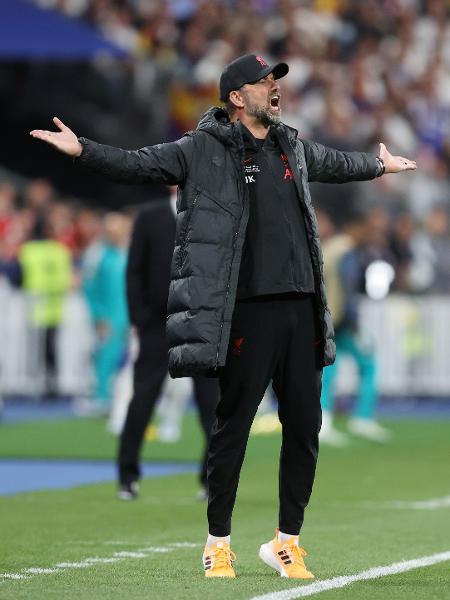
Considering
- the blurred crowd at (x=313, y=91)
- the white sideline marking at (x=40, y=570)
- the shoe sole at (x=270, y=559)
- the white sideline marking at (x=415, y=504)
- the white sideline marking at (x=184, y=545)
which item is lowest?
the white sideline marking at (x=415, y=504)

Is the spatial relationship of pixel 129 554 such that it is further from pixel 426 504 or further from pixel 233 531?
pixel 426 504

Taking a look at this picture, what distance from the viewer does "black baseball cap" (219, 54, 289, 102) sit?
25.2 feet

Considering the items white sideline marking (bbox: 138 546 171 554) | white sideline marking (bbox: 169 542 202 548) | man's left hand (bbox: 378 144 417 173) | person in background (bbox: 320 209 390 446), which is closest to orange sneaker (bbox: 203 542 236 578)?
white sideline marking (bbox: 138 546 171 554)

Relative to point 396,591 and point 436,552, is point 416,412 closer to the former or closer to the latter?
point 436,552

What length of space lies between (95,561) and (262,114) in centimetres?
237

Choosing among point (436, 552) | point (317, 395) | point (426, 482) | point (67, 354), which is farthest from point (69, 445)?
point (317, 395)

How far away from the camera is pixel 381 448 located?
55.7 ft

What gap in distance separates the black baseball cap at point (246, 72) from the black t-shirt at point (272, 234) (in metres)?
0.25

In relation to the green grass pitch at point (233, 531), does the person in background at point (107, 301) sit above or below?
above

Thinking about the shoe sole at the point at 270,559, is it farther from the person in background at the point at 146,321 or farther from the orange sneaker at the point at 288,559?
the person in background at the point at 146,321

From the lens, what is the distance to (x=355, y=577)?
7.75 meters

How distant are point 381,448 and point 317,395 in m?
9.45

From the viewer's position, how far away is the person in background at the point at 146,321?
473 inches

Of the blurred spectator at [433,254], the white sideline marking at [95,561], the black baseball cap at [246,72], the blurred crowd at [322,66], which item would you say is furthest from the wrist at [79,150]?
the blurred crowd at [322,66]
